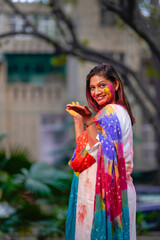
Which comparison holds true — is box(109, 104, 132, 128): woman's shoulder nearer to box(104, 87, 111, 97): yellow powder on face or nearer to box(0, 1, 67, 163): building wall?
box(104, 87, 111, 97): yellow powder on face

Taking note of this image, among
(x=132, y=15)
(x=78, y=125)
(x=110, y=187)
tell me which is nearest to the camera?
(x=110, y=187)

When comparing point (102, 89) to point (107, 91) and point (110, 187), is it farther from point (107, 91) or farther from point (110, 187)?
point (110, 187)

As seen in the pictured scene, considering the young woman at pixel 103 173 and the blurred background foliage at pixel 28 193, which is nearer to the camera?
the young woman at pixel 103 173

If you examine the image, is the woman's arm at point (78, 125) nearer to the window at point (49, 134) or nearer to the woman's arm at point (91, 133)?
the woman's arm at point (91, 133)

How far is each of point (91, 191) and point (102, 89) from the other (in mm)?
684

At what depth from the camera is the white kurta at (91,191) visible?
2051mm

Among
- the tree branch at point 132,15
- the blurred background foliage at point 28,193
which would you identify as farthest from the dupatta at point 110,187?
the tree branch at point 132,15

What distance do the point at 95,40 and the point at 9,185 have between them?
32.6 ft

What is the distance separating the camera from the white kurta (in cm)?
205

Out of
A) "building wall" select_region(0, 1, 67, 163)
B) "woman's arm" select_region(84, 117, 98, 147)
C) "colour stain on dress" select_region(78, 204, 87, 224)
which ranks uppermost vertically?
"building wall" select_region(0, 1, 67, 163)

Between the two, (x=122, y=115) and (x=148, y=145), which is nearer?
(x=122, y=115)

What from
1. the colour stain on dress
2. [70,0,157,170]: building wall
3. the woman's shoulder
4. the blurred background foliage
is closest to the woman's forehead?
the woman's shoulder

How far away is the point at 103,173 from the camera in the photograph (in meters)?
2.01

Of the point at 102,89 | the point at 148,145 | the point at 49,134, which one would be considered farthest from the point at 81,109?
the point at 49,134
